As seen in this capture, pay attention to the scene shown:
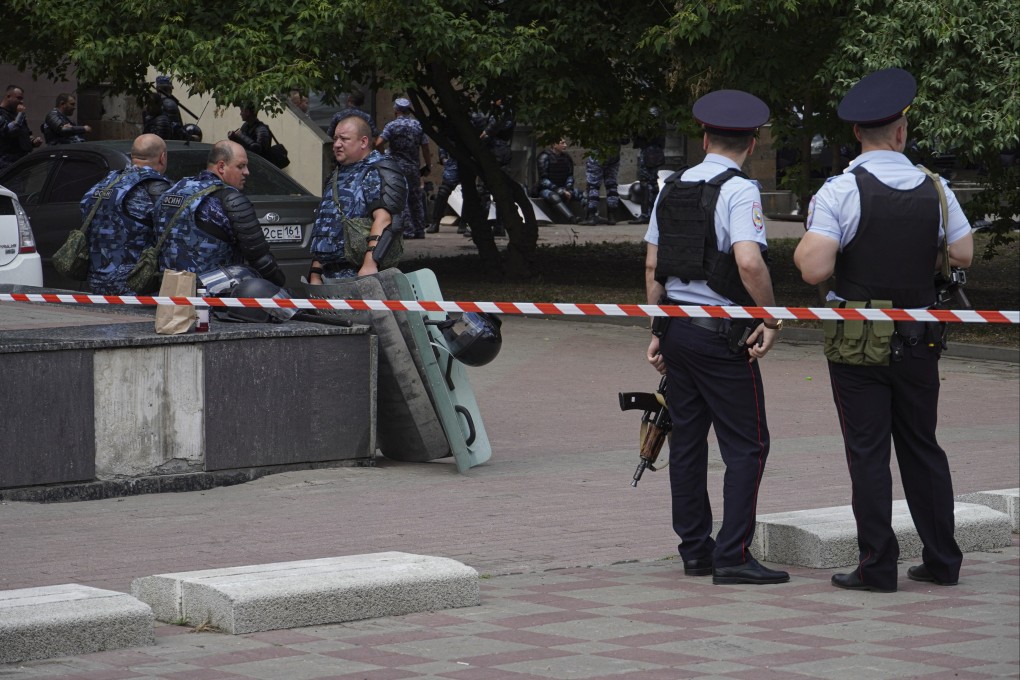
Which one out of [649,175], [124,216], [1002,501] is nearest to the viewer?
[1002,501]

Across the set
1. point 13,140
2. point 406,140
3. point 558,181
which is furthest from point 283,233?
point 558,181

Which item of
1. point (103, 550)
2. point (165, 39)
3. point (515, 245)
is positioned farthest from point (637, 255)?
point (103, 550)

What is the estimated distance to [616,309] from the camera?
691 cm

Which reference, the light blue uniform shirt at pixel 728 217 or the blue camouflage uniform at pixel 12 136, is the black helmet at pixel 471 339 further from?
the blue camouflage uniform at pixel 12 136

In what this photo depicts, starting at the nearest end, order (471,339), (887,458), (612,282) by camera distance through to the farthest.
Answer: (887,458), (471,339), (612,282)

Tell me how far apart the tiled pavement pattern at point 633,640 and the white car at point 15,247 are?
725 centimetres

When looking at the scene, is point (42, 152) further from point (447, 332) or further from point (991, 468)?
point (991, 468)

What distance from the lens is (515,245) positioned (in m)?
19.3

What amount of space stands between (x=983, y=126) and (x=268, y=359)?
737cm

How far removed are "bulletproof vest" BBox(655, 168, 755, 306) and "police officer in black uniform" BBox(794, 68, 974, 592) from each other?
27 cm

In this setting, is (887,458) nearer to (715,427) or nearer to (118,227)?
(715,427)

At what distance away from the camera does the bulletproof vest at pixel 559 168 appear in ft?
95.1

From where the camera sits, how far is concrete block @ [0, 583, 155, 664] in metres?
5.12

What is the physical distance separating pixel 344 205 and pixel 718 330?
3.45 meters
